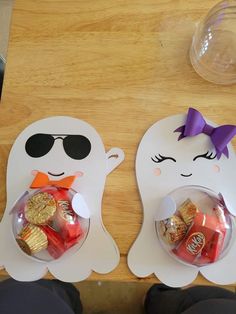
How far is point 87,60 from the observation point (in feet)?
2.03

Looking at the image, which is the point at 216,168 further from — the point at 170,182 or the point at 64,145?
the point at 64,145

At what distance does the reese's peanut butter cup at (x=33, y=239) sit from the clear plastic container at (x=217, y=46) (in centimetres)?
41

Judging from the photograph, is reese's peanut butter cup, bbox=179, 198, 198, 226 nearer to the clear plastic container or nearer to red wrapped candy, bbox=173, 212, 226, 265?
red wrapped candy, bbox=173, 212, 226, 265

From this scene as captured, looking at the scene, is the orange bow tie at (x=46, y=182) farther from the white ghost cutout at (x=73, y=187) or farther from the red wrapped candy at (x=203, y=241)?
the red wrapped candy at (x=203, y=241)

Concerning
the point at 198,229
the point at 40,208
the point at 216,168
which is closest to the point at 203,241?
the point at 198,229

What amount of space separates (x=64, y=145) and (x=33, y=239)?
0.57 feet

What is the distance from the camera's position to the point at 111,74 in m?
0.61

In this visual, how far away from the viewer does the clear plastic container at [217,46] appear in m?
0.60

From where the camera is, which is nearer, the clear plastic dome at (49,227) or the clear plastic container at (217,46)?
the clear plastic dome at (49,227)

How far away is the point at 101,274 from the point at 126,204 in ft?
0.39

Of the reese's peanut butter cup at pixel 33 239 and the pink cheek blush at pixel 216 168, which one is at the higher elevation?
the pink cheek blush at pixel 216 168

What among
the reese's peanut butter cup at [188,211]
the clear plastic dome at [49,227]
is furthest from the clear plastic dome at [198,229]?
the clear plastic dome at [49,227]

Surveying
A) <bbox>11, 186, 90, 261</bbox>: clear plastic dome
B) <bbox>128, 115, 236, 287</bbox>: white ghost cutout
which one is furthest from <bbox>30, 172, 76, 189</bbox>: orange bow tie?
<bbox>128, 115, 236, 287</bbox>: white ghost cutout

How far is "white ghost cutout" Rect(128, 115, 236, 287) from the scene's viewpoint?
505 mm
